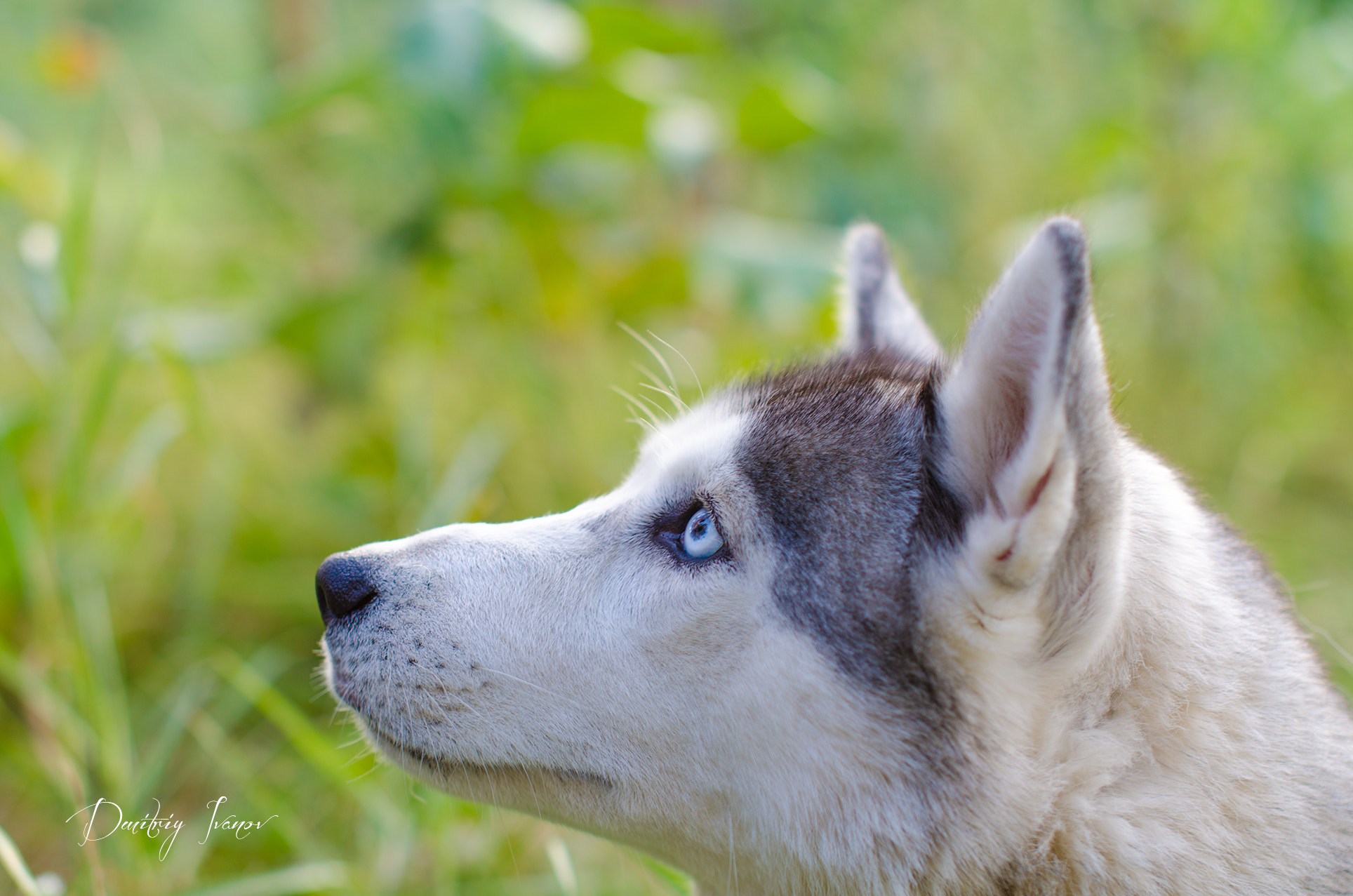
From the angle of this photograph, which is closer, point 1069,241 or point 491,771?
point 1069,241

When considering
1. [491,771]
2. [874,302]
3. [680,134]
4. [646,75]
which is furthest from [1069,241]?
[646,75]

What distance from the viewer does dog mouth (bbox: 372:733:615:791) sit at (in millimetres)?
1787

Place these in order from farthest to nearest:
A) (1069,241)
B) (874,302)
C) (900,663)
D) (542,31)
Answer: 1. (542,31)
2. (874,302)
3. (900,663)
4. (1069,241)

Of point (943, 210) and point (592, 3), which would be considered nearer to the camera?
point (592, 3)

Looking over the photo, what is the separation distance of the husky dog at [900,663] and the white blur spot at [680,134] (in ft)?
7.71

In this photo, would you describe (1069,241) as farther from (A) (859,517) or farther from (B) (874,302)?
(B) (874,302)

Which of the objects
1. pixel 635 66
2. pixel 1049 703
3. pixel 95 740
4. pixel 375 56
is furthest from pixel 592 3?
pixel 1049 703

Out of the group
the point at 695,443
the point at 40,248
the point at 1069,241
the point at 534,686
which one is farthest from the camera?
the point at 40,248

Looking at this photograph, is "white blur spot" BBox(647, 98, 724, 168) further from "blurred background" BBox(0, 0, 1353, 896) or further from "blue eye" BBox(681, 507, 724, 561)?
"blue eye" BBox(681, 507, 724, 561)

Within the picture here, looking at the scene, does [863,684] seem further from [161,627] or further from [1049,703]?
[161,627]

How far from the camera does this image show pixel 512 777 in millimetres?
1827

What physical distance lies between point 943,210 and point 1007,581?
541 centimetres

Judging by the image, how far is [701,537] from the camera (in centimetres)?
186

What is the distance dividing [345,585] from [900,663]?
3.40ft
